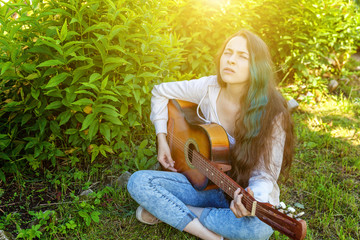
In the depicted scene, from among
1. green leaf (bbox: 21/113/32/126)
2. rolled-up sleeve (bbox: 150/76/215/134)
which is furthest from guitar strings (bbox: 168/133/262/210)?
green leaf (bbox: 21/113/32/126)

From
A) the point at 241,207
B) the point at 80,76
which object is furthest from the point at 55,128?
the point at 241,207

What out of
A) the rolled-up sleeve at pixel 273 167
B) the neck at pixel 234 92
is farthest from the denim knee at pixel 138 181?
the neck at pixel 234 92

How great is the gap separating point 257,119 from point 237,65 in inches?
16.0

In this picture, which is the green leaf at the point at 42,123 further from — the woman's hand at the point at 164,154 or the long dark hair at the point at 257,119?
the long dark hair at the point at 257,119

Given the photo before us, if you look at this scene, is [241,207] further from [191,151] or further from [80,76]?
[80,76]

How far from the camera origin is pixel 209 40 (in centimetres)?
391

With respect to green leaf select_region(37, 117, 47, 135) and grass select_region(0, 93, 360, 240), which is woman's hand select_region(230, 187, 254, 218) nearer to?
grass select_region(0, 93, 360, 240)

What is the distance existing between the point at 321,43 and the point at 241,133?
3.15 meters

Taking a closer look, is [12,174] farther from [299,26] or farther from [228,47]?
[299,26]

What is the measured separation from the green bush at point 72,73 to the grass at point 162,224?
276 mm

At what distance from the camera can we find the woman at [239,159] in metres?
2.14

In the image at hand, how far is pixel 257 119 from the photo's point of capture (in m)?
2.20

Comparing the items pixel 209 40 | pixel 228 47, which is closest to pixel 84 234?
pixel 228 47

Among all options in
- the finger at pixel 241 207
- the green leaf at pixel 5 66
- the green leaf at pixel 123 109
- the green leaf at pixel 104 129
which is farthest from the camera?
the green leaf at pixel 123 109
